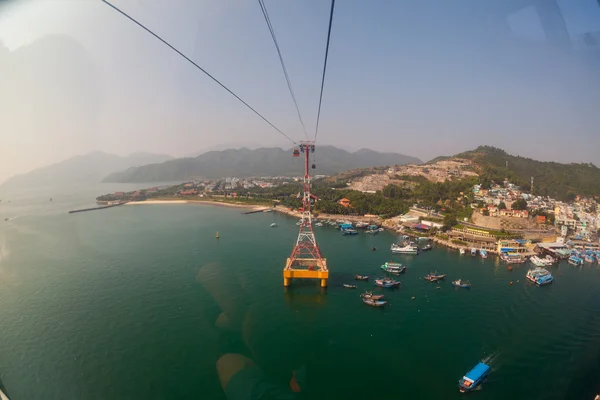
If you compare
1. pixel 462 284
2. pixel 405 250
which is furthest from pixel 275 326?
pixel 405 250

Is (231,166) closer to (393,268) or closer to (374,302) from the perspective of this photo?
(393,268)

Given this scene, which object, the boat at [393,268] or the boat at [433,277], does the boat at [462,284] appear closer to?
the boat at [433,277]

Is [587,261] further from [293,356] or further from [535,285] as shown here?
[293,356]

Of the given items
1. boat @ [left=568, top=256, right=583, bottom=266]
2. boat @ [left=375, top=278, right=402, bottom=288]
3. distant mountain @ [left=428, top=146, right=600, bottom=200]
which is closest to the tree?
distant mountain @ [left=428, top=146, right=600, bottom=200]

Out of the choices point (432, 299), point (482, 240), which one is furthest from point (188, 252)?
point (482, 240)

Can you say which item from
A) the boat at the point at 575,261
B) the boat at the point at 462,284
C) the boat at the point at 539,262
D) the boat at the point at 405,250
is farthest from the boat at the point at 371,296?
the boat at the point at 575,261

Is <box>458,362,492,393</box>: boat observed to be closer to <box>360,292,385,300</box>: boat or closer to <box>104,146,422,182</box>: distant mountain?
<box>360,292,385,300</box>: boat
